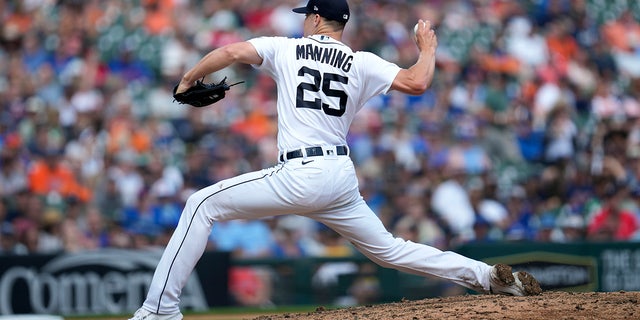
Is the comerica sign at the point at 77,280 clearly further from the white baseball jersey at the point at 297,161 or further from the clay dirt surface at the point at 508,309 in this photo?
the white baseball jersey at the point at 297,161

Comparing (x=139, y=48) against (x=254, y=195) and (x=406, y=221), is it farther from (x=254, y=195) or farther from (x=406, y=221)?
(x=254, y=195)

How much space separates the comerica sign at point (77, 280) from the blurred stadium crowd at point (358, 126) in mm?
527

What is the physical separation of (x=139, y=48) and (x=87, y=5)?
1560 mm

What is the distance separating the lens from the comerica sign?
10852mm

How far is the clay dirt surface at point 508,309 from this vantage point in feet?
19.2

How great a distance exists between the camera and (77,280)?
1091cm

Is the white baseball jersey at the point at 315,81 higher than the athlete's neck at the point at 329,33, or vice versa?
the athlete's neck at the point at 329,33

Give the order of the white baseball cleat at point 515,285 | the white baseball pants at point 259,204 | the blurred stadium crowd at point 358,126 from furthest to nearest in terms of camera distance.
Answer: the blurred stadium crowd at point 358,126 → the white baseball cleat at point 515,285 → the white baseball pants at point 259,204

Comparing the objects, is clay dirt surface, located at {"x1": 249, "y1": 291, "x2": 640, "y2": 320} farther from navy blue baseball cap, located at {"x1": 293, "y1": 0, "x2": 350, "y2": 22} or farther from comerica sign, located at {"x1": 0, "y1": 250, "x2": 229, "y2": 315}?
comerica sign, located at {"x1": 0, "y1": 250, "x2": 229, "y2": 315}

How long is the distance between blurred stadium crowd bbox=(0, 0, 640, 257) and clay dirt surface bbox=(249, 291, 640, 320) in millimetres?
4703

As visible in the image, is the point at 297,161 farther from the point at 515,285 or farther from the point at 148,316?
the point at 515,285

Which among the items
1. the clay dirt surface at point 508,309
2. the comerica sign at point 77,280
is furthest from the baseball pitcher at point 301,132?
the comerica sign at point 77,280

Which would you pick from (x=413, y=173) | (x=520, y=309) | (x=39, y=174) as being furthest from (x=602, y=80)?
(x=520, y=309)

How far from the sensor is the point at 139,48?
14.7 m
